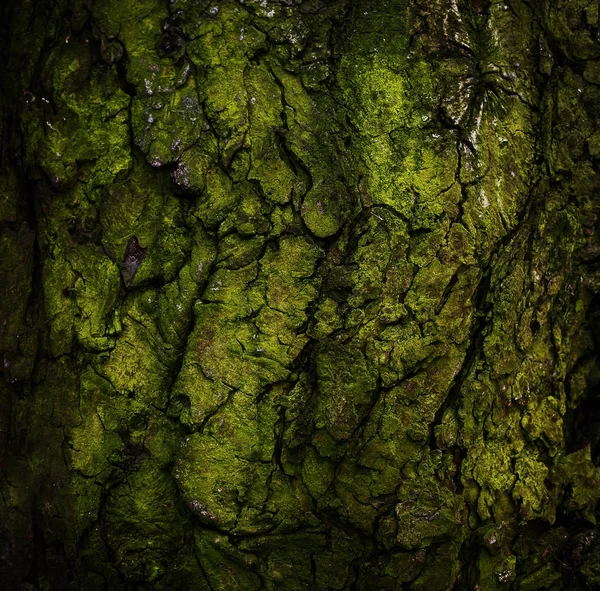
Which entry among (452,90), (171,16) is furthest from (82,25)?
(452,90)

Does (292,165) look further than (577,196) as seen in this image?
No

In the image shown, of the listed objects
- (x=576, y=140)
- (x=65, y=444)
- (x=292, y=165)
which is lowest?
(x=65, y=444)

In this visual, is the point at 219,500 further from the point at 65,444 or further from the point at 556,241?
the point at 556,241

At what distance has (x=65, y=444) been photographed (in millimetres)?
1790

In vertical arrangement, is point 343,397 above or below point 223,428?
above

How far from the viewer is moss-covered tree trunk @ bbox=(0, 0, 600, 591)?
174cm

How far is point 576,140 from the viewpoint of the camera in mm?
1964

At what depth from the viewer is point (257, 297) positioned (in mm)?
1765

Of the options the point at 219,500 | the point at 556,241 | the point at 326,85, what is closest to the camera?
the point at 219,500

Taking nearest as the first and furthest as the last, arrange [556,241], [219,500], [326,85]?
[219,500] → [326,85] → [556,241]

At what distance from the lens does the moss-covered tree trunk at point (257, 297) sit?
1.74 meters

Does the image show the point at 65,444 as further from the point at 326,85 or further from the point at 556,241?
the point at 556,241

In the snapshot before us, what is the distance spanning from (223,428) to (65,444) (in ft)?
1.55

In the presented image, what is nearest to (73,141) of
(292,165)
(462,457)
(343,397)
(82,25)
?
(82,25)
